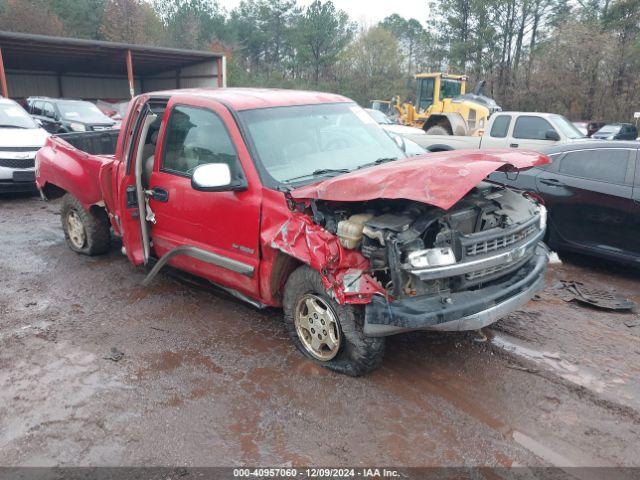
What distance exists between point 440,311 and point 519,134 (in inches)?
350

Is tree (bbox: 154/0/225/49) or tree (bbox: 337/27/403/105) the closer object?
tree (bbox: 337/27/403/105)

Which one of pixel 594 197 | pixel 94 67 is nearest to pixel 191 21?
pixel 94 67

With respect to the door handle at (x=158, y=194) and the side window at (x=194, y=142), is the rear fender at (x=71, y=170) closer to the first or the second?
the door handle at (x=158, y=194)

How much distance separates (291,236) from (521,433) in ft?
6.09

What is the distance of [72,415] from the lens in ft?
10.6

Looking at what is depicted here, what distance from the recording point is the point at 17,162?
30.2ft

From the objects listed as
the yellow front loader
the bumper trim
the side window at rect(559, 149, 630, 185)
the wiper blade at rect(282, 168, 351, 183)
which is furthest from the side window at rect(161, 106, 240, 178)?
the yellow front loader

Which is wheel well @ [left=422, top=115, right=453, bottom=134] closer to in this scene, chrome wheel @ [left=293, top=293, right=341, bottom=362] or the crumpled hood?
the crumpled hood

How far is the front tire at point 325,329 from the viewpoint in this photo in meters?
3.31

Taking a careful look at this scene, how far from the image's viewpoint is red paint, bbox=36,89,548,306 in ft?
10.3

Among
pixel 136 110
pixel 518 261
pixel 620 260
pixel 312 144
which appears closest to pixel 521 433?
pixel 518 261

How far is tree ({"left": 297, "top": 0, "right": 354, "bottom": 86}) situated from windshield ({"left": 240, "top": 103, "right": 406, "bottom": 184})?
138ft

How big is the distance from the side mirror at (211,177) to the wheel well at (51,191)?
3.70m

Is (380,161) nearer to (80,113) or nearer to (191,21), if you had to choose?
(80,113)
